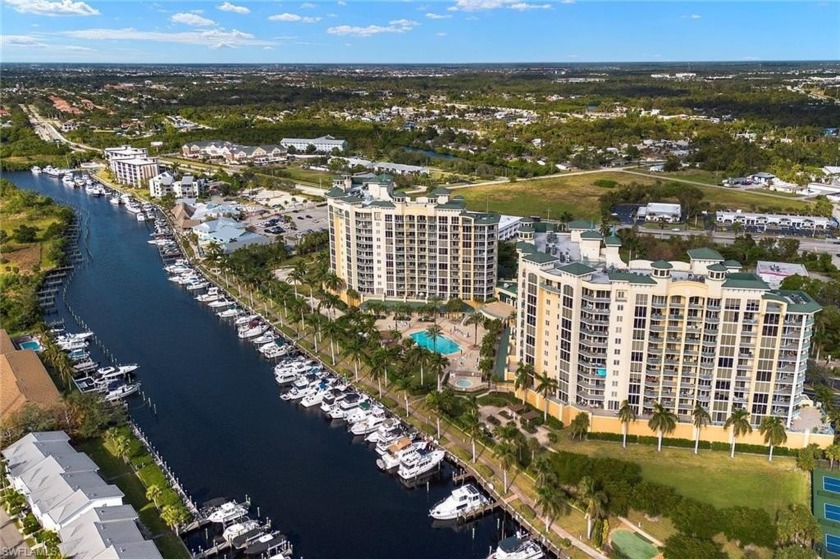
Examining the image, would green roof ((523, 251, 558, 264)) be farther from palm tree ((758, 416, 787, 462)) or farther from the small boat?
the small boat

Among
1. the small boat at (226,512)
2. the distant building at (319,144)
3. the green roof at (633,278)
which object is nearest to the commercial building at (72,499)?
the small boat at (226,512)

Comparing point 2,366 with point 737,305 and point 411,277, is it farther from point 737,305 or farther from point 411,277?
point 737,305

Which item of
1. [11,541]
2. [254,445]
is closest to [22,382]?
[11,541]

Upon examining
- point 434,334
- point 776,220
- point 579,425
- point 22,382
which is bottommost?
point 579,425

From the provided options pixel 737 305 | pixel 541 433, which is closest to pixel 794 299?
pixel 737 305

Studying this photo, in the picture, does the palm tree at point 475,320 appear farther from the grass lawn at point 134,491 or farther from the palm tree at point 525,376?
the grass lawn at point 134,491

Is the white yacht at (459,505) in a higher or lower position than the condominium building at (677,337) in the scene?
lower

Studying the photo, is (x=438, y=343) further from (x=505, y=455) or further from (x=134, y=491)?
(x=134, y=491)
